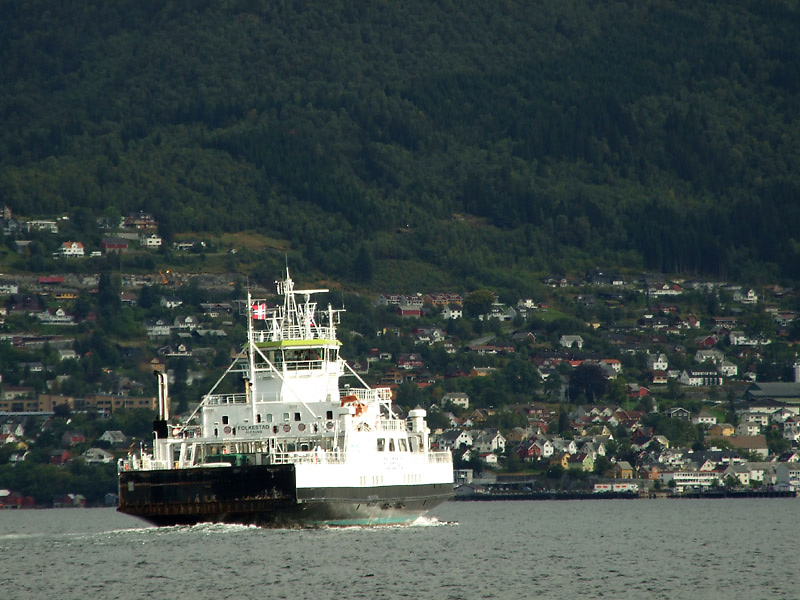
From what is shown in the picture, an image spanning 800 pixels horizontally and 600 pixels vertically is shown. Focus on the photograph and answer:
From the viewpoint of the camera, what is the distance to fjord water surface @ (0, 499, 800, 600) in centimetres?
6844

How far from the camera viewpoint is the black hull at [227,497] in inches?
3300

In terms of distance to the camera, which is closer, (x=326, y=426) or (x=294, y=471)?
(x=294, y=471)

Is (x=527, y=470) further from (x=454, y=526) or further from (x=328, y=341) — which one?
(x=328, y=341)

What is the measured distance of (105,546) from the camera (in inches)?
3369

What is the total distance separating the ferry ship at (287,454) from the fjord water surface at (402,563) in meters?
1.32

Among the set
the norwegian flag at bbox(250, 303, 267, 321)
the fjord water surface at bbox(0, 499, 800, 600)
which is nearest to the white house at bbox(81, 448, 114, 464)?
the fjord water surface at bbox(0, 499, 800, 600)

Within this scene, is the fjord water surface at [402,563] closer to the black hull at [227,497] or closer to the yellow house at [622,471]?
the black hull at [227,497]

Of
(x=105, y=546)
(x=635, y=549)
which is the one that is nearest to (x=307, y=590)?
(x=105, y=546)

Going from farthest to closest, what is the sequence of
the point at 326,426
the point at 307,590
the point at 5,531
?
the point at 5,531, the point at 326,426, the point at 307,590

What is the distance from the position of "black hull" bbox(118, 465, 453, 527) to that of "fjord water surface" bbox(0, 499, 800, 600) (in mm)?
866

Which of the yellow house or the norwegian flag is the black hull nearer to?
the norwegian flag

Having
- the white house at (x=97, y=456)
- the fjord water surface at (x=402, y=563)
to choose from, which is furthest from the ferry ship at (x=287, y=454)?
the white house at (x=97, y=456)

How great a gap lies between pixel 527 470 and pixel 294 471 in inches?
4602

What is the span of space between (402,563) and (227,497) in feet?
36.4
